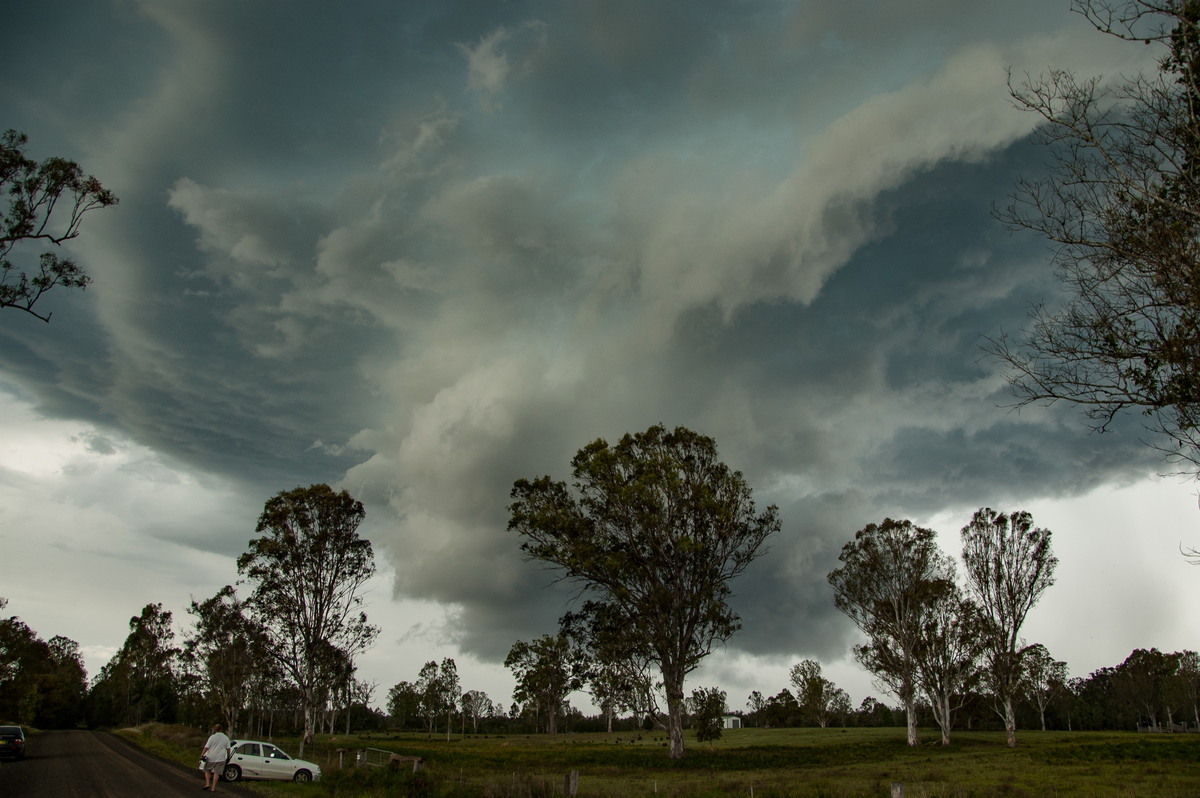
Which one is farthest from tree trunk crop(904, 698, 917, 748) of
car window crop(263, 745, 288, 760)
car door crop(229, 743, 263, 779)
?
car door crop(229, 743, 263, 779)

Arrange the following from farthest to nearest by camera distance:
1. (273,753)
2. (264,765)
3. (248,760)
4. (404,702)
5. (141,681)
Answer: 1. (404,702)
2. (141,681)
3. (273,753)
4. (264,765)
5. (248,760)

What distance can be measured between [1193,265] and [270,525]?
1791 inches

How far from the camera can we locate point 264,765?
2617 centimetres

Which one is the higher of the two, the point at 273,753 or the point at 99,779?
the point at 273,753

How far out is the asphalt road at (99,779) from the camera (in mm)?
19547

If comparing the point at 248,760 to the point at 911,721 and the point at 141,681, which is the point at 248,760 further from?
the point at 141,681

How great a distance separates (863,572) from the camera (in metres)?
57.8

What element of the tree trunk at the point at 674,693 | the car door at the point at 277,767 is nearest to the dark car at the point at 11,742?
the car door at the point at 277,767

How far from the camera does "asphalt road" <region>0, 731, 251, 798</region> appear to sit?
64.1ft

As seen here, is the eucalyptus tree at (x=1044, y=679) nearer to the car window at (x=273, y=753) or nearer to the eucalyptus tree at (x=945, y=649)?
the eucalyptus tree at (x=945, y=649)

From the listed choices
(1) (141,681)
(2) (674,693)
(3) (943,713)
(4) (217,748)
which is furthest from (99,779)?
(1) (141,681)

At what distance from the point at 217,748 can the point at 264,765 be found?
946 cm

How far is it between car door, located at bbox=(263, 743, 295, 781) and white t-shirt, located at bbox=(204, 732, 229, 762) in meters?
9.02

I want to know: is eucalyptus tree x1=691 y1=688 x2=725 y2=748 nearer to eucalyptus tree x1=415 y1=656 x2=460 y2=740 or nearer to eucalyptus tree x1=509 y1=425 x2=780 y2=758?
eucalyptus tree x1=509 y1=425 x2=780 y2=758
